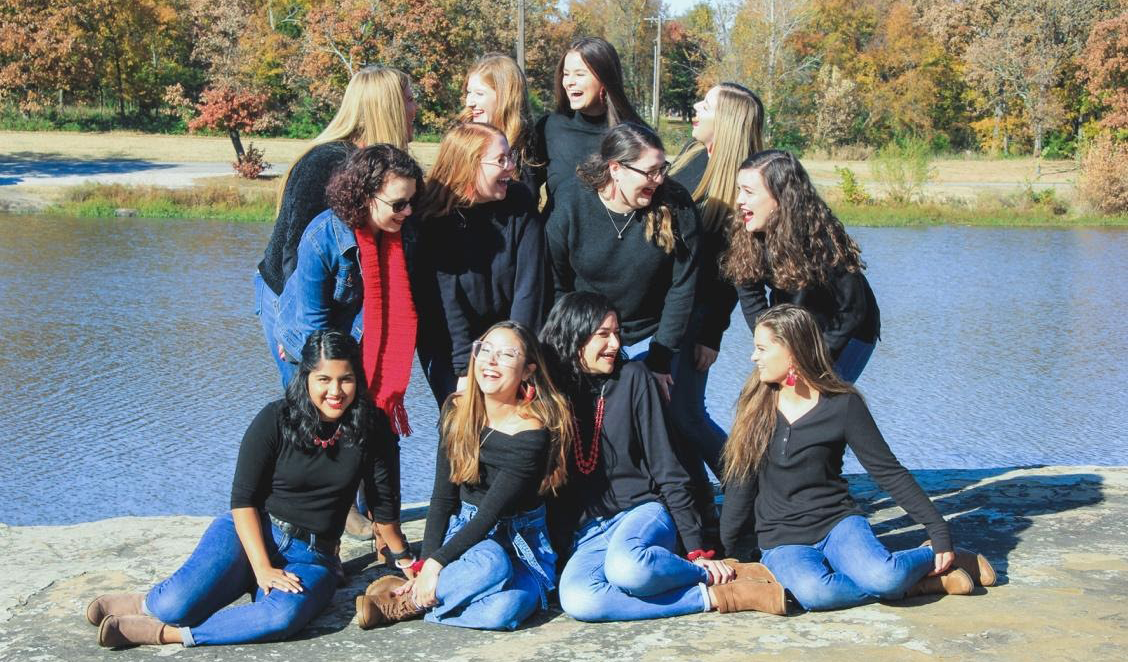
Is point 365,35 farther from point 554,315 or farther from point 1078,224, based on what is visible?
point 554,315

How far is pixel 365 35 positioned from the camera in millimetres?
25109

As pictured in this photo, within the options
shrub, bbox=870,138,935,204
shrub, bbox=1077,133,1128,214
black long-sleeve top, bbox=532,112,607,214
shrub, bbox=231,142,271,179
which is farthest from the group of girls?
shrub, bbox=231,142,271,179

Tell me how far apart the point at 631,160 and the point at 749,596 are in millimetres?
1274

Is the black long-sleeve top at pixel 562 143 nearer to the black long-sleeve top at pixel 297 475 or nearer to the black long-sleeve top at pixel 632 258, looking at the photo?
the black long-sleeve top at pixel 632 258

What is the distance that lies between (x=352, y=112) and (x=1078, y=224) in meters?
16.2

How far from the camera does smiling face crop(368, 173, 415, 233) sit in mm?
3324

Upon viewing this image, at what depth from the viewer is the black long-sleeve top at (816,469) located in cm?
333

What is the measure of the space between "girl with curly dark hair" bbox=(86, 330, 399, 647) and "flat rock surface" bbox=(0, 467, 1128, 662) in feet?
0.22

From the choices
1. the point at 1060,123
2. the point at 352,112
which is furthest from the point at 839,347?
the point at 1060,123

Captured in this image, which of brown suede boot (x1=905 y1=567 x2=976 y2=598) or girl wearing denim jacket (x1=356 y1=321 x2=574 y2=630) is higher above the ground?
girl wearing denim jacket (x1=356 y1=321 x2=574 y2=630)

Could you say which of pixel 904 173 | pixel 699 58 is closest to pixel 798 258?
pixel 904 173

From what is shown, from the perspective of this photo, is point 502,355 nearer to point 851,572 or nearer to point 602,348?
point 602,348

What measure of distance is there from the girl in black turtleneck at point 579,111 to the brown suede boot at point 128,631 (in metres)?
1.75

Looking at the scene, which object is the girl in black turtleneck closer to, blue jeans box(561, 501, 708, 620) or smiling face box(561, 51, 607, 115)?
smiling face box(561, 51, 607, 115)
